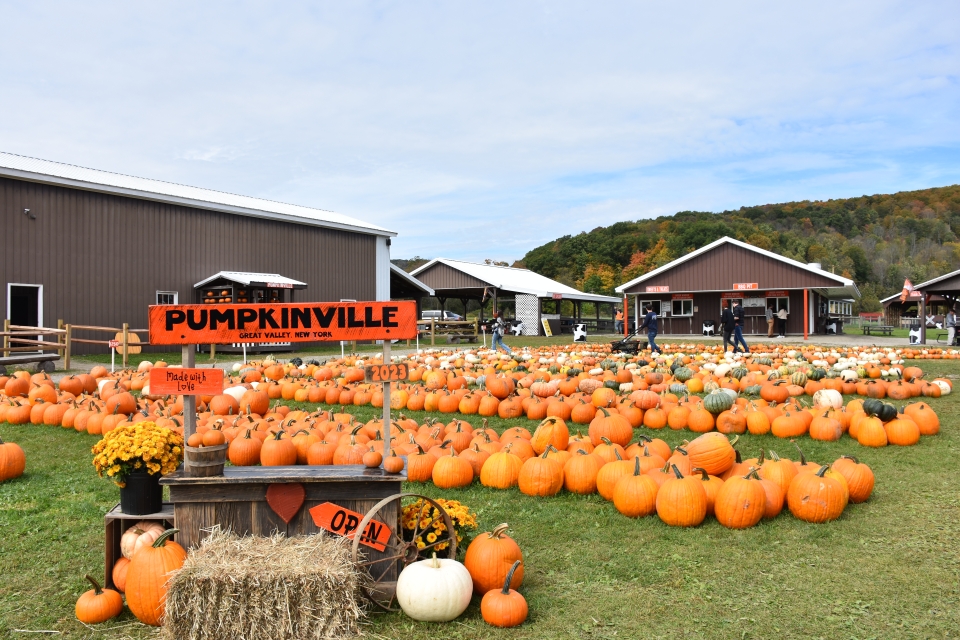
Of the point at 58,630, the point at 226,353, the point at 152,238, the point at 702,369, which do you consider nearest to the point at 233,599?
the point at 58,630

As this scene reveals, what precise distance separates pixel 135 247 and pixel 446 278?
2208 centimetres

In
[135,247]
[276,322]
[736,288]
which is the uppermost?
[135,247]

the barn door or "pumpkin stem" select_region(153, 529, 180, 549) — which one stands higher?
the barn door

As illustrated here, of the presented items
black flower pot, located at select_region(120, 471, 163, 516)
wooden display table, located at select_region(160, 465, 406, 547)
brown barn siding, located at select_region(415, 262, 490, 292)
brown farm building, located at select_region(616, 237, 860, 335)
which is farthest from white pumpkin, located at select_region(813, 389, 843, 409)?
brown barn siding, located at select_region(415, 262, 490, 292)

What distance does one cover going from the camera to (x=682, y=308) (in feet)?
129

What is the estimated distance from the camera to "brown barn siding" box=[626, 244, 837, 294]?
3525 cm

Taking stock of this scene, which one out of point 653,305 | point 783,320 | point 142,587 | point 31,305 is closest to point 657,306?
point 653,305

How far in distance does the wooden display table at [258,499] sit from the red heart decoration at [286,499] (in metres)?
0.02

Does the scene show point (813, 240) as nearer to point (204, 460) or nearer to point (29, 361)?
point (29, 361)

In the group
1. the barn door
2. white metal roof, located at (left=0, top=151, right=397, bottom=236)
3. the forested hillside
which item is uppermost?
the forested hillside

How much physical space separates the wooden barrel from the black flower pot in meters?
0.27

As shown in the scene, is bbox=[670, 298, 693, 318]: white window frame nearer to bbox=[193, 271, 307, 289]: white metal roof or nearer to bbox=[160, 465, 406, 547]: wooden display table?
bbox=[193, 271, 307, 289]: white metal roof

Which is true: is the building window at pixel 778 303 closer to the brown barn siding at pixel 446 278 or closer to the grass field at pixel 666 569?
the brown barn siding at pixel 446 278

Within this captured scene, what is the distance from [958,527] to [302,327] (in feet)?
15.8
